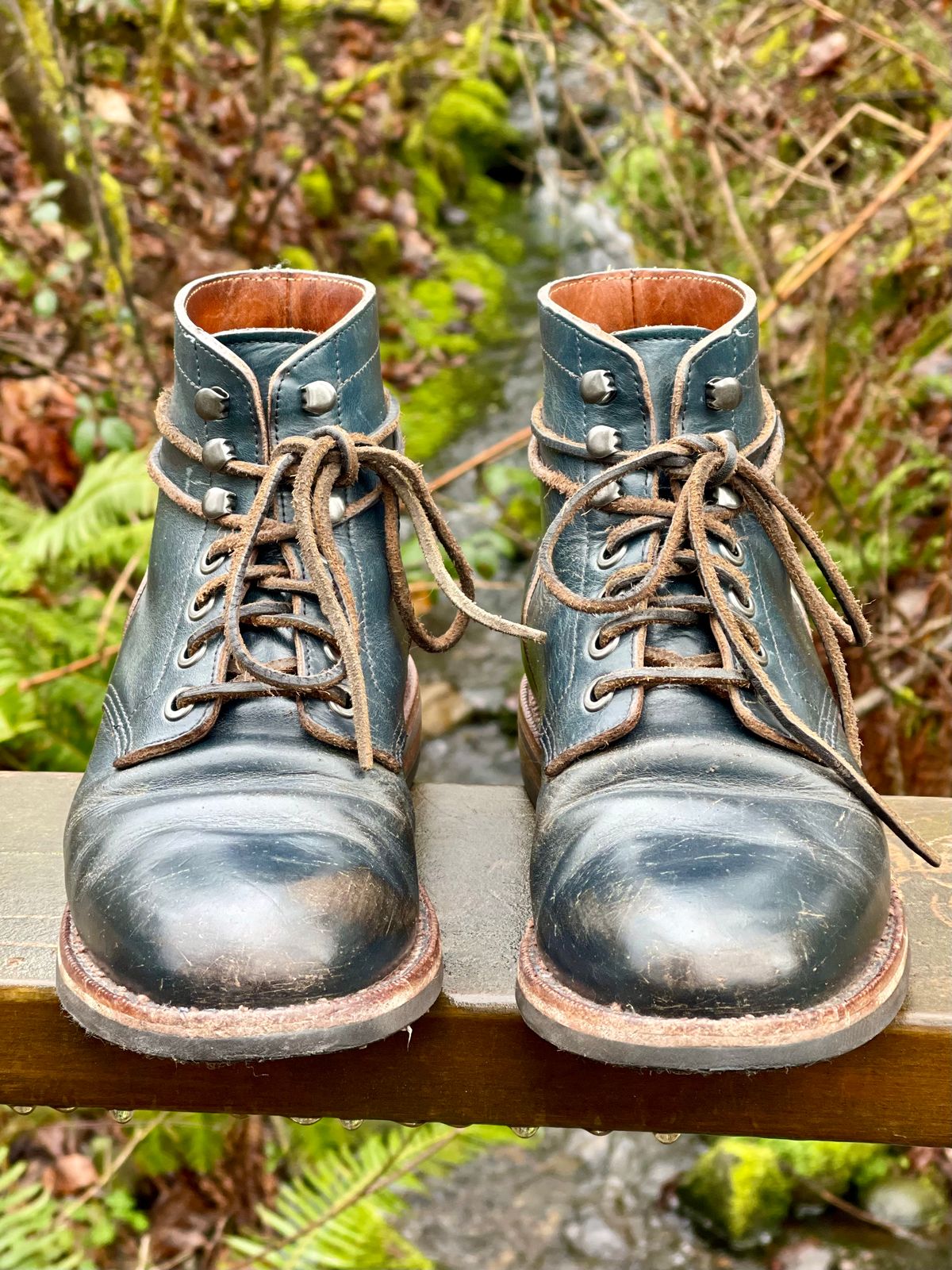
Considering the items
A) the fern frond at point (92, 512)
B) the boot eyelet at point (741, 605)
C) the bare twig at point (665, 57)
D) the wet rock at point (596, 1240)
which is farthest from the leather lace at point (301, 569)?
the bare twig at point (665, 57)

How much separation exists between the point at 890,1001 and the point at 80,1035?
0.78 m

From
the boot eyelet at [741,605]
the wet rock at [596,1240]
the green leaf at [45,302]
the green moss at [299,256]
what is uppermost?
the boot eyelet at [741,605]

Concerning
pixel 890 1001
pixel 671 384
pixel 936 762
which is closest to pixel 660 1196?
pixel 936 762

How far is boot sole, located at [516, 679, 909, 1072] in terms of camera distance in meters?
1.01

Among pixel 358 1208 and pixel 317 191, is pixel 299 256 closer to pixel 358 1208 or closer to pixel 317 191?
pixel 317 191

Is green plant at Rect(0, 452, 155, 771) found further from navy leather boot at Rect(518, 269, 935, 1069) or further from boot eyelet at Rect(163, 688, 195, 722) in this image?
navy leather boot at Rect(518, 269, 935, 1069)

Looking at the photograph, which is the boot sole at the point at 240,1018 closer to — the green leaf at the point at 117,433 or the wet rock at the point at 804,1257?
the wet rock at the point at 804,1257

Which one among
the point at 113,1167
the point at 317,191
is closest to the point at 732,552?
the point at 113,1167

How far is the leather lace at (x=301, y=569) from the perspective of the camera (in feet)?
4.12

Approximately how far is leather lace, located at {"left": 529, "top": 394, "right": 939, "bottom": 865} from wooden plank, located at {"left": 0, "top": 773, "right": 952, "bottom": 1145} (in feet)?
0.72

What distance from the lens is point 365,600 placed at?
139 centimetres

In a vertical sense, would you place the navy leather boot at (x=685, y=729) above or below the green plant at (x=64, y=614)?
above

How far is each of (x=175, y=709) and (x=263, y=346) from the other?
402 millimetres

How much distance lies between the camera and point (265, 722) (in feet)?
4.16
